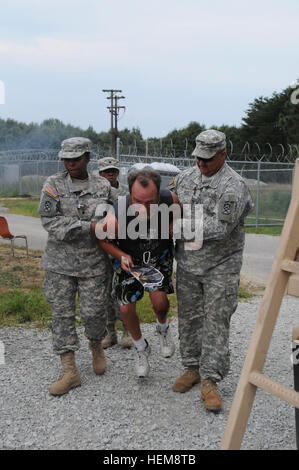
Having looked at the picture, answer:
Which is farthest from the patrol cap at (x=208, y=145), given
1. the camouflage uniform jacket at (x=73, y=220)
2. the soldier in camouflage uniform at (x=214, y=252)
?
the camouflage uniform jacket at (x=73, y=220)

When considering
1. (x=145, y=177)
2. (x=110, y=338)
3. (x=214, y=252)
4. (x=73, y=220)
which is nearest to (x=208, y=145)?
(x=145, y=177)

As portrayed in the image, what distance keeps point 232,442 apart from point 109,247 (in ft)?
5.64

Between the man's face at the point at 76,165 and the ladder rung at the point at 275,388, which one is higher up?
the man's face at the point at 76,165

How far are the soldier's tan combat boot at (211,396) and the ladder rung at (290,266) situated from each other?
61.1 inches

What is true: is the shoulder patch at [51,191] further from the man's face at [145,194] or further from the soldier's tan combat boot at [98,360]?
the soldier's tan combat boot at [98,360]

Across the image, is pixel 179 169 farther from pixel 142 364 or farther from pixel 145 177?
pixel 145 177

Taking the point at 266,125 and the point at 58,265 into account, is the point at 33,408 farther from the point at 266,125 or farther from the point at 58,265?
the point at 266,125

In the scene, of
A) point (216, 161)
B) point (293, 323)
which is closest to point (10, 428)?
point (216, 161)

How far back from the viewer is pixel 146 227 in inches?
158

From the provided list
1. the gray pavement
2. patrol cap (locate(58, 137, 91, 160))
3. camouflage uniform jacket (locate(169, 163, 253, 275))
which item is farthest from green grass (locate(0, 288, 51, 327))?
the gray pavement

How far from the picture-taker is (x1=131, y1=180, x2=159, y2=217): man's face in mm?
3770

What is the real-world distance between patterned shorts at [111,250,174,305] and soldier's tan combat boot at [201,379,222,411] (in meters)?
0.73

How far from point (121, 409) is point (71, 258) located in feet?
3.72

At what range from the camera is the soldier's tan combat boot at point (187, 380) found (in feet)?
13.8
